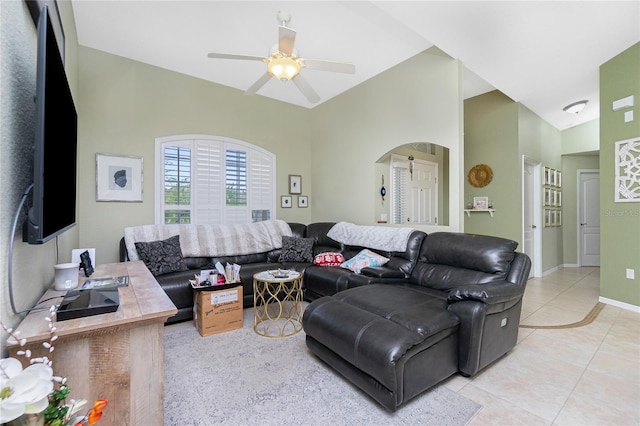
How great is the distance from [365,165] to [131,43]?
3419mm

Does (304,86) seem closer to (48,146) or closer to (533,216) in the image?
(48,146)

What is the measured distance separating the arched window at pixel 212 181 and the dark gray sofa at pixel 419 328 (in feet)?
9.36

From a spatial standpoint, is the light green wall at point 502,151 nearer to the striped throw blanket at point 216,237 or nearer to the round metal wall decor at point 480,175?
the round metal wall decor at point 480,175

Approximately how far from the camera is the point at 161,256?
3.30 meters

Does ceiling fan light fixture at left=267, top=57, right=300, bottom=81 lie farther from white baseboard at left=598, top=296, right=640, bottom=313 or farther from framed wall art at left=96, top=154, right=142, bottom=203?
white baseboard at left=598, top=296, right=640, bottom=313

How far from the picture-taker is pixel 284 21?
7.74 ft

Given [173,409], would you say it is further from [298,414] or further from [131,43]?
[131,43]

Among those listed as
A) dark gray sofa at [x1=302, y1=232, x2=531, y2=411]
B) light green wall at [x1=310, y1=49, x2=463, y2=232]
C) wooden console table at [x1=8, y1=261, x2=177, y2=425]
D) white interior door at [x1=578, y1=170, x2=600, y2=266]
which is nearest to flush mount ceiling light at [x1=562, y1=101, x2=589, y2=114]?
white interior door at [x1=578, y1=170, x2=600, y2=266]

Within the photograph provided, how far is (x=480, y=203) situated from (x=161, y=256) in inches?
190

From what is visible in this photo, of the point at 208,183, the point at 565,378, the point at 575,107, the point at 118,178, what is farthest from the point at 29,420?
the point at 575,107

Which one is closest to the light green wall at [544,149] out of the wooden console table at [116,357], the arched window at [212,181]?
the arched window at [212,181]

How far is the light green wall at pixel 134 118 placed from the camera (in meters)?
3.56

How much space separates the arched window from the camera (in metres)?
4.13

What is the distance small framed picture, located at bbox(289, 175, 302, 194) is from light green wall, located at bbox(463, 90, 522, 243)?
3.02m
